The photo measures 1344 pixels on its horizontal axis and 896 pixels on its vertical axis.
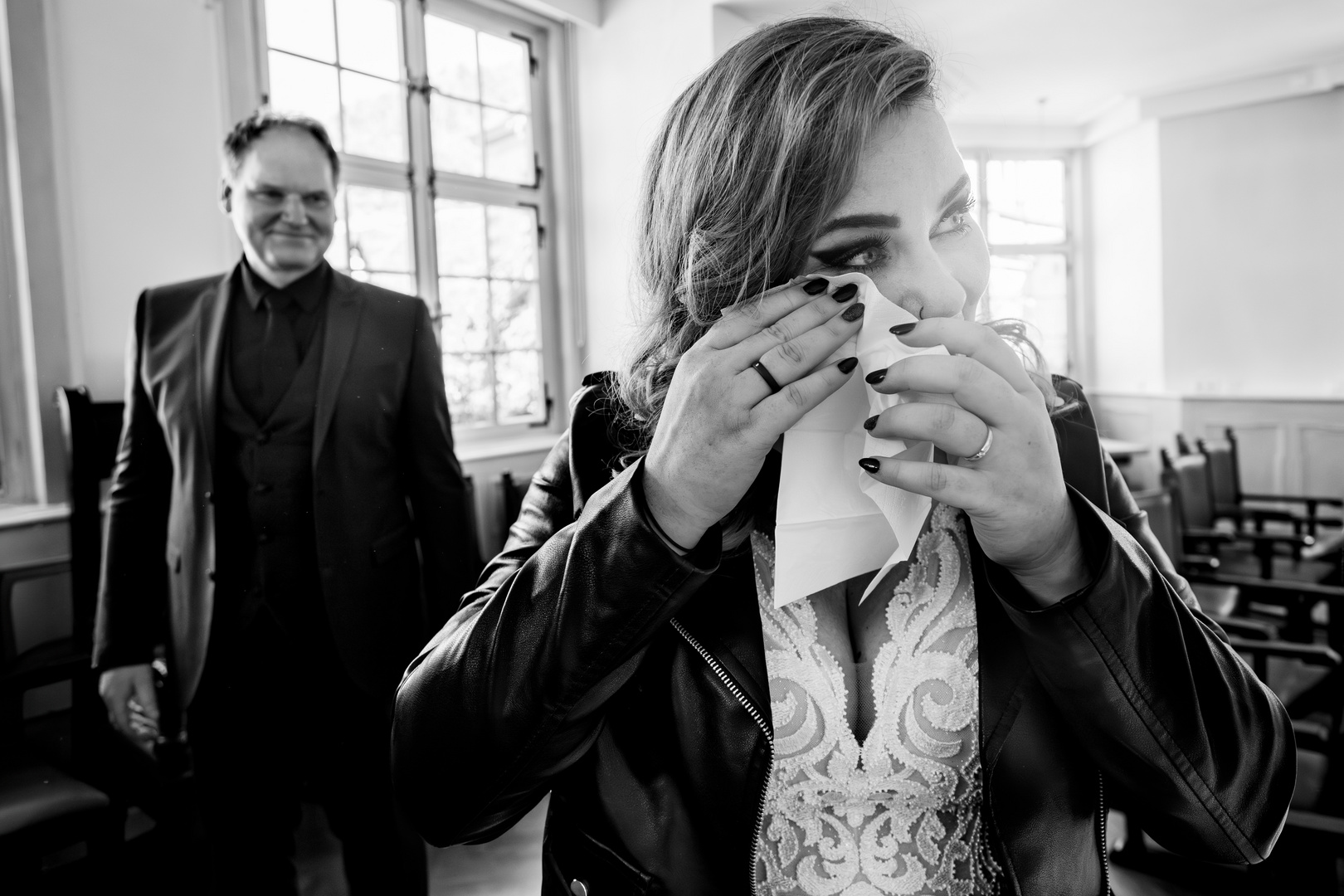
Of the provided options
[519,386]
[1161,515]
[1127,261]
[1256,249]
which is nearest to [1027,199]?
[1127,261]

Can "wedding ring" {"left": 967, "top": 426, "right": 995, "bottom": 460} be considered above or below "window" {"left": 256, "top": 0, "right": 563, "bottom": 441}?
below

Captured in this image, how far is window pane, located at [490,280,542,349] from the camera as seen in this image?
4.57 metres

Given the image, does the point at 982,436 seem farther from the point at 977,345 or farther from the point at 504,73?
the point at 504,73

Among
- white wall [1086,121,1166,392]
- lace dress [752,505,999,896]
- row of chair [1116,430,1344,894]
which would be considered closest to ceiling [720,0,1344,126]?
white wall [1086,121,1166,392]

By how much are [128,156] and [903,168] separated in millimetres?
2768

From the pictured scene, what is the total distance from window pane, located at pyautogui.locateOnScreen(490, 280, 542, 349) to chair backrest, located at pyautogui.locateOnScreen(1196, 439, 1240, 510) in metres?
3.65

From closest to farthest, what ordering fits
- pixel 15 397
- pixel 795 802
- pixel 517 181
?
pixel 795 802
pixel 15 397
pixel 517 181

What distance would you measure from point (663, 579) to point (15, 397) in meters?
2.69

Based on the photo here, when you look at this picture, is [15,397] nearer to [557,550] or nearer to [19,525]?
[19,525]

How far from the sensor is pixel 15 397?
250 cm

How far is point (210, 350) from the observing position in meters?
1.88

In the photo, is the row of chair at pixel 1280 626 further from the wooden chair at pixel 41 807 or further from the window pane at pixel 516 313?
the window pane at pixel 516 313

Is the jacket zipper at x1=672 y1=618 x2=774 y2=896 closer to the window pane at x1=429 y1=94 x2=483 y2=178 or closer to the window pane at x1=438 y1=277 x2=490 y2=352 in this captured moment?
the window pane at x1=438 y1=277 x2=490 y2=352

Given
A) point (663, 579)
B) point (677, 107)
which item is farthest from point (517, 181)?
point (663, 579)
